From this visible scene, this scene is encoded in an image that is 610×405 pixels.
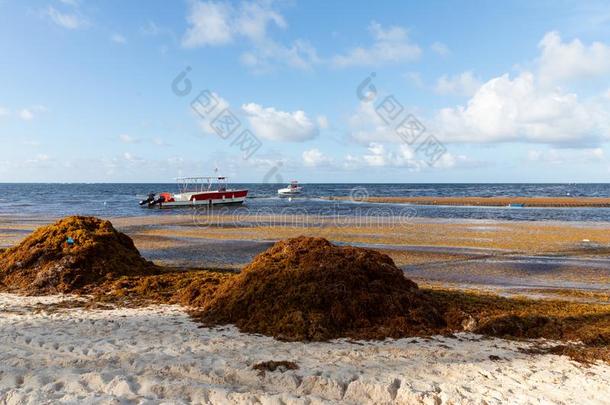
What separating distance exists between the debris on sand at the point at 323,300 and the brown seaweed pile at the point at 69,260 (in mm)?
4254

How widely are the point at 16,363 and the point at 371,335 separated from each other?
5.36 metres

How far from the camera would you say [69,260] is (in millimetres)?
11695

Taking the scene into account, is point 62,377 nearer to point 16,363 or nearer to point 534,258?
point 16,363

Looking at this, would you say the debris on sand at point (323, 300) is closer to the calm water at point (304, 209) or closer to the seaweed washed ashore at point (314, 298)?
the seaweed washed ashore at point (314, 298)

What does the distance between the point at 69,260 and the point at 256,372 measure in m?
8.25

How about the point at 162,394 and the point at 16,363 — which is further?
the point at 16,363

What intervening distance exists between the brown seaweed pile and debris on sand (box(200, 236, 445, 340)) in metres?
4.25

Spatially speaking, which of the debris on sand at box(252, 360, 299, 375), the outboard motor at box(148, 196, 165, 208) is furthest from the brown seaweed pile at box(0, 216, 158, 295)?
the outboard motor at box(148, 196, 165, 208)

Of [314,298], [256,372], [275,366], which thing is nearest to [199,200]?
[314,298]

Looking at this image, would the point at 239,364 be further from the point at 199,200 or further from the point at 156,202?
the point at 156,202

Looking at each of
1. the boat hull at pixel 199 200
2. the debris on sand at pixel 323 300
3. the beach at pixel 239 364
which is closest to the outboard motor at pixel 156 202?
the boat hull at pixel 199 200

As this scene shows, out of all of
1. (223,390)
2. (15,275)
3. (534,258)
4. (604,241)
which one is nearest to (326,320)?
(223,390)

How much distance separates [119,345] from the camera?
684 centimetres

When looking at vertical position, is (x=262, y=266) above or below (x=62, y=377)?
above
